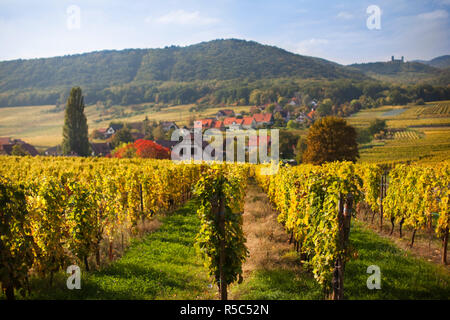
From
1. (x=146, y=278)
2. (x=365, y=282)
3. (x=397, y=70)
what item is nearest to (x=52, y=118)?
(x=146, y=278)

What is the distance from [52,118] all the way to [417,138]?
126 meters

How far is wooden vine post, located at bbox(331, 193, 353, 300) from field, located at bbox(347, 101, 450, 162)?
26.6 metres

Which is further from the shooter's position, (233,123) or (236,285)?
(233,123)

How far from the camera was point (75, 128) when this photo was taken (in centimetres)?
5006

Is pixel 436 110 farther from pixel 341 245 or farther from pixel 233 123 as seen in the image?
pixel 233 123

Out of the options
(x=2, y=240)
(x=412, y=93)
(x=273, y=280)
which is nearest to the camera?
(x=2, y=240)

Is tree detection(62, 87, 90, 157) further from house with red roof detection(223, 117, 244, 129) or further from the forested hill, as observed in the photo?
the forested hill

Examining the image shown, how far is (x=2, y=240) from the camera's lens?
5562 millimetres

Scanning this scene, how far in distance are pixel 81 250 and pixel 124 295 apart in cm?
188

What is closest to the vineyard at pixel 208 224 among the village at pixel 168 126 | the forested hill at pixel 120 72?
the village at pixel 168 126

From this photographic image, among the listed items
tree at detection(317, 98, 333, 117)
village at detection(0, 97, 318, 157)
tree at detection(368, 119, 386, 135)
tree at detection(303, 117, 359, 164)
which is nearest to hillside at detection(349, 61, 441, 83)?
tree at detection(317, 98, 333, 117)
